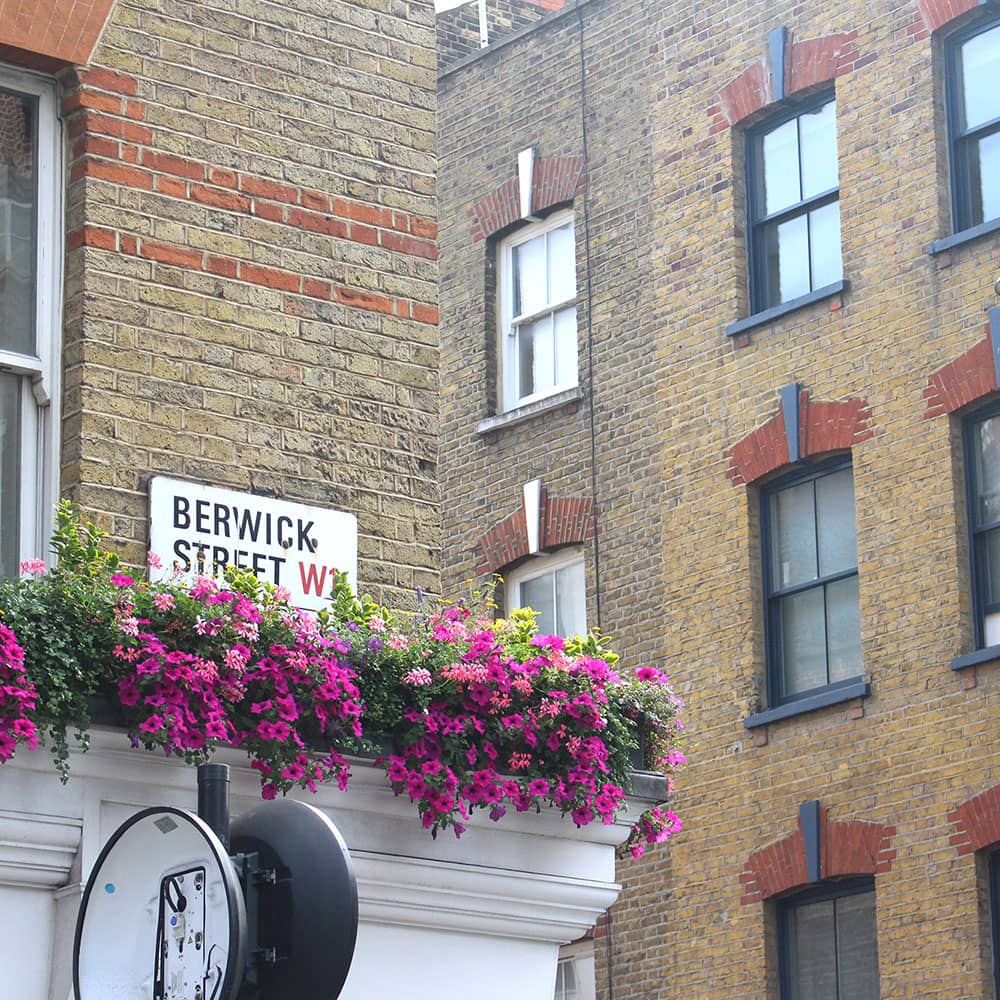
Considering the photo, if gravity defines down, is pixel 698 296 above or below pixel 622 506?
above

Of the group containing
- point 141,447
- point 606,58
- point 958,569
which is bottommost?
point 141,447

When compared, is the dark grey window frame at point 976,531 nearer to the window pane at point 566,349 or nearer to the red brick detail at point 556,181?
the window pane at point 566,349

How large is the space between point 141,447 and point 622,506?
42.4 feet

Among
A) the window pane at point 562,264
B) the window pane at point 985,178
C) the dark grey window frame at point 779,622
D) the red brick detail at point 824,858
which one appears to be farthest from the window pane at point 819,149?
the red brick detail at point 824,858

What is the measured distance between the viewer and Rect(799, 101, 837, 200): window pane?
1977cm

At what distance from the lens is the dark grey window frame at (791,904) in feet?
60.7

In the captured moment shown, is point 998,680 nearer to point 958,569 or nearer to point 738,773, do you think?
point 958,569

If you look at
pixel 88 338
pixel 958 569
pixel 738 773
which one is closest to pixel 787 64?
pixel 958 569

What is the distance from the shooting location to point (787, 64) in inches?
786

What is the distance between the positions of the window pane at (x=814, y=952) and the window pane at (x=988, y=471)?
134 inches

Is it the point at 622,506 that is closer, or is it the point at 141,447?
the point at 141,447

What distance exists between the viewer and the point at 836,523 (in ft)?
62.4

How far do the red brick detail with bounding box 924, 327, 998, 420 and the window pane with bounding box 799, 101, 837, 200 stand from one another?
93.1 inches

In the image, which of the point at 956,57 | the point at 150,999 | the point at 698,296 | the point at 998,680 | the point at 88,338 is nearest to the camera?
the point at 150,999
